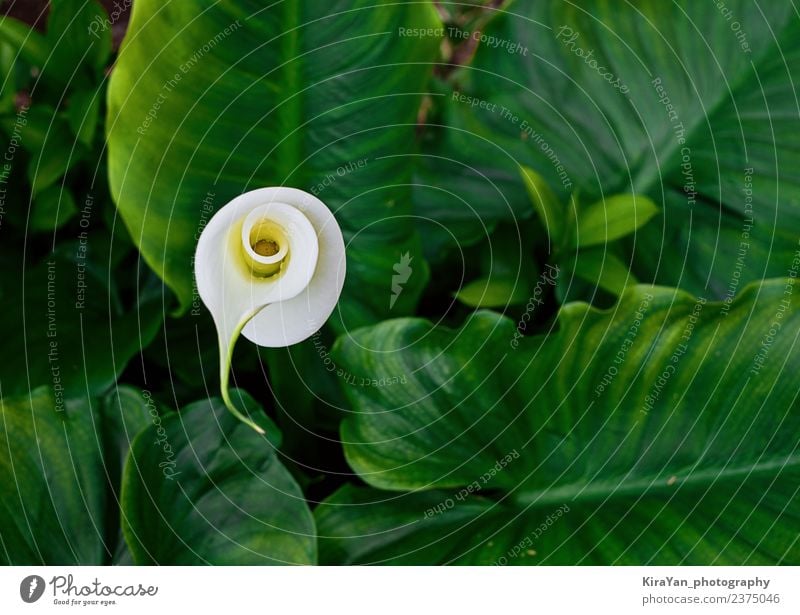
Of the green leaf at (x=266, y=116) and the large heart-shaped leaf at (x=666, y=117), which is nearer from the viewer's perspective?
the green leaf at (x=266, y=116)

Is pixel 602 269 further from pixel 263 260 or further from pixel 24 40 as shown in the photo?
pixel 24 40

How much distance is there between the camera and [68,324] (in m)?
0.47

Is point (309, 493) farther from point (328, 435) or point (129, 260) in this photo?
point (129, 260)

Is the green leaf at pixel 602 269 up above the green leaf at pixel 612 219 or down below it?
below

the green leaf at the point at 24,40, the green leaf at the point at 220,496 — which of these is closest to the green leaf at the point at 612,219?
the green leaf at the point at 220,496

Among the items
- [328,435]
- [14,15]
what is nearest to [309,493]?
[328,435]

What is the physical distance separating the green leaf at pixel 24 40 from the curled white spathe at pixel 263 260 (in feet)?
0.57

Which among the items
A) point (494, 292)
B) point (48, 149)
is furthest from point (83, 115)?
point (494, 292)

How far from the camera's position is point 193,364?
0.48 meters

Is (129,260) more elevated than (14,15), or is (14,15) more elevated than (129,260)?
(14,15)

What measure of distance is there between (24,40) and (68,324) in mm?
174

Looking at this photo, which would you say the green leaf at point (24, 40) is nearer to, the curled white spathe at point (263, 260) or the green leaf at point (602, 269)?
the curled white spathe at point (263, 260)

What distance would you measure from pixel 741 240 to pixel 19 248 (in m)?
0.49

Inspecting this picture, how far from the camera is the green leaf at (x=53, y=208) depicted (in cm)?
47
